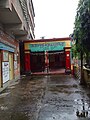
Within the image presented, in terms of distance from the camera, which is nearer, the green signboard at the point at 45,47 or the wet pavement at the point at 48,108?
the wet pavement at the point at 48,108

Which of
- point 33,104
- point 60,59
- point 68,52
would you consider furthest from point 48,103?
point 60,59

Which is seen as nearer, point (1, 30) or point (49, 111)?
point (49, 111)

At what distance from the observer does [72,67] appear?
23.5 meters

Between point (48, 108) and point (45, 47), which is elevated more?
point (45, 47)

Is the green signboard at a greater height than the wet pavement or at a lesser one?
greater

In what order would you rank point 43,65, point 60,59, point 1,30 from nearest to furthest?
point 1,30 → point 43,65 → point 60,59

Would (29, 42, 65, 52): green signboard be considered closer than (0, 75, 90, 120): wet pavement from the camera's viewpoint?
No

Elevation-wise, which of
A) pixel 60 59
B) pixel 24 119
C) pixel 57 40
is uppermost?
pixel 57 40

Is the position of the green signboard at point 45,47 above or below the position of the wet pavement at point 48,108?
above

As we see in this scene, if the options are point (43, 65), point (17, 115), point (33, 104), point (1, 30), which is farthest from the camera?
point (43, 65)

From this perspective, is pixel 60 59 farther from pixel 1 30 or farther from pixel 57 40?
pixel 1 30

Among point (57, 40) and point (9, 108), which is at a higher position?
point (57, 40)

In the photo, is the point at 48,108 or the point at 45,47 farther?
the point at 45,47

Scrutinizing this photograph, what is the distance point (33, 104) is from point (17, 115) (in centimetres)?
159
